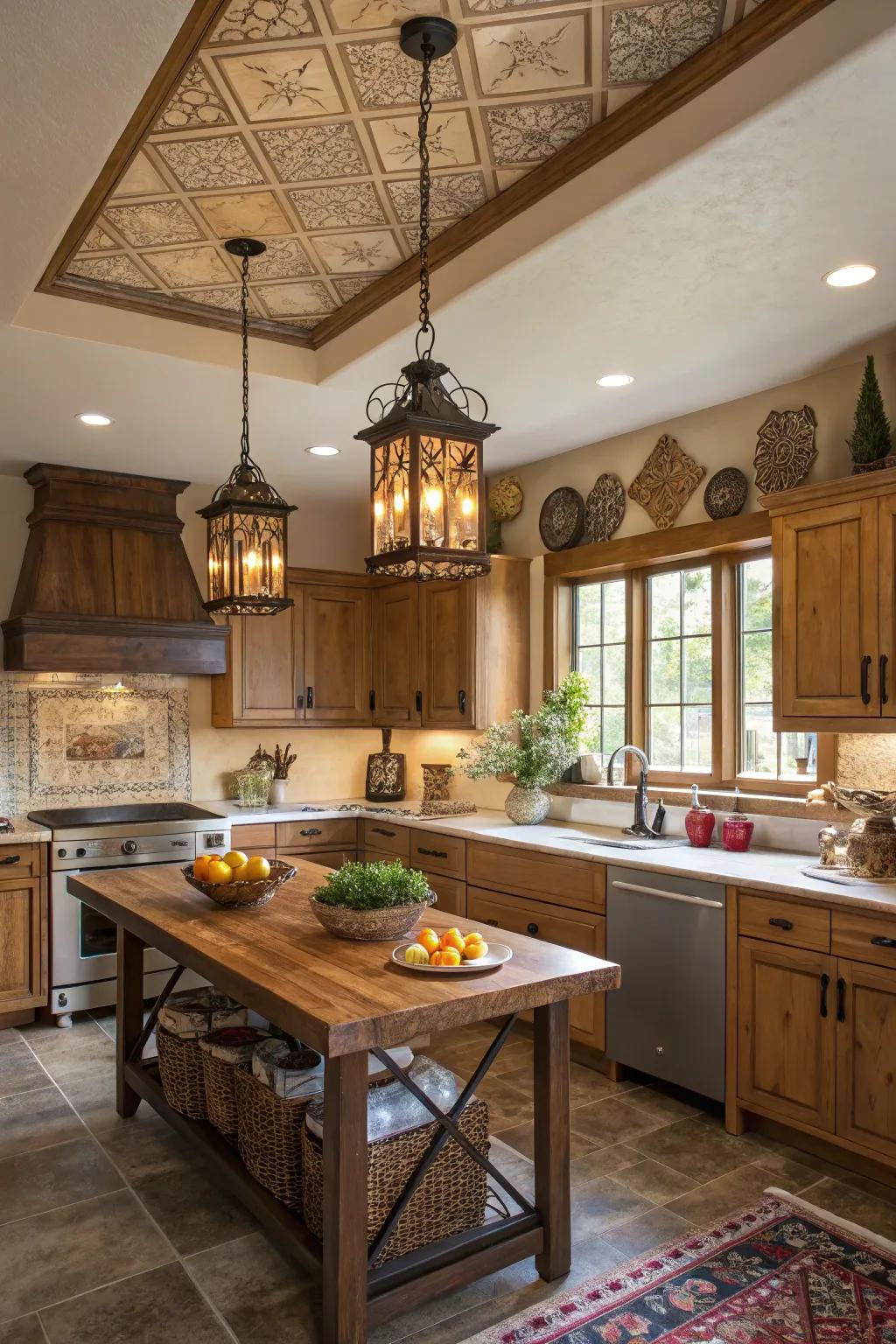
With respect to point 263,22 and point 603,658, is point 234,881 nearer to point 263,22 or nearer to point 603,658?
point 263,22

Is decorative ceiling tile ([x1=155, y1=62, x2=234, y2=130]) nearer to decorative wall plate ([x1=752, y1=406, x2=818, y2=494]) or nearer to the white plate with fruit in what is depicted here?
the white plate with fruit

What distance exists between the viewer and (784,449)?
3824 mm

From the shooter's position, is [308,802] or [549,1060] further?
[308,802]

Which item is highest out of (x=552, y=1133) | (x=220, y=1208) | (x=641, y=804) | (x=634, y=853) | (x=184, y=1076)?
(x=641, y=804)

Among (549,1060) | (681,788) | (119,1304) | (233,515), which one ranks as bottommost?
(119,1304)

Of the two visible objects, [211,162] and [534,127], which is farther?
[211,162]

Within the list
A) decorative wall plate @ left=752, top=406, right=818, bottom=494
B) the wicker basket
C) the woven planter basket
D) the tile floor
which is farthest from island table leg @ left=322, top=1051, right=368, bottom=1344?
decorative wall plate @ left=752, top=406, right=818, bottom=494

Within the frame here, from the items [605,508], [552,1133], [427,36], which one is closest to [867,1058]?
[552,1133]

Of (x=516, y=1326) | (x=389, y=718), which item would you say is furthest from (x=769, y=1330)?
(x=389, y=718)

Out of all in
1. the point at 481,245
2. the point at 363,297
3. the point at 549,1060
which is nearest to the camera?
the point at 549,1060

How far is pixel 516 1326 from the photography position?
7.51 ft

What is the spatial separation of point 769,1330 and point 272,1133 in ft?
4.29

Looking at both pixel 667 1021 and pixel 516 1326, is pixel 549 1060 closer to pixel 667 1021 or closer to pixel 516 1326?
→ pixel 516 1326

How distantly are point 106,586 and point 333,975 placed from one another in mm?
3420
